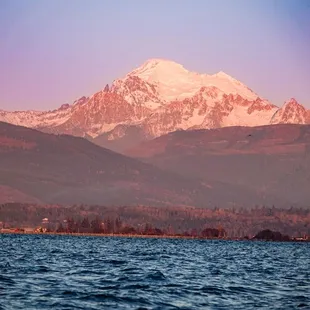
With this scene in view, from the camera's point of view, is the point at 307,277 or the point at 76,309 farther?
the point at 307,277

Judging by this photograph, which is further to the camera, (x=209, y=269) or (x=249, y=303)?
(x=209, y=269)

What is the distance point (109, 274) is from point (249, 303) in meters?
34.3

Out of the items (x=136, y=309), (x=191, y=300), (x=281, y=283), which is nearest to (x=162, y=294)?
(x=191, y=300)

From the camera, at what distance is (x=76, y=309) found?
9144cm

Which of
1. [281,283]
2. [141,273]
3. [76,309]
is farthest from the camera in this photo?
[141,273]

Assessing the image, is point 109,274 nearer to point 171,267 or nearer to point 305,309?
point 171,267

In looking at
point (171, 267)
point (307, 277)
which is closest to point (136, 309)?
point (307, 277)

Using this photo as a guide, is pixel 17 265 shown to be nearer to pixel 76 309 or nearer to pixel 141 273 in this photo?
pixel 141 273

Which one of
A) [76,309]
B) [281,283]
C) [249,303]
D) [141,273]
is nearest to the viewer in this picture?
[76,309]

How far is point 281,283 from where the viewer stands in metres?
124

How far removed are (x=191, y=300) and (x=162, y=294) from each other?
5487mm

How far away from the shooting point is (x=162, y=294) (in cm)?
10550

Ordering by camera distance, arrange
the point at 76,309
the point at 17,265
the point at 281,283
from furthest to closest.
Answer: the point at 17,265 < the point at 281,283 < the point at 76,309

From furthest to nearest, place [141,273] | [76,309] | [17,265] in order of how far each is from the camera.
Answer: [17,265], [141,273], [76,309]
